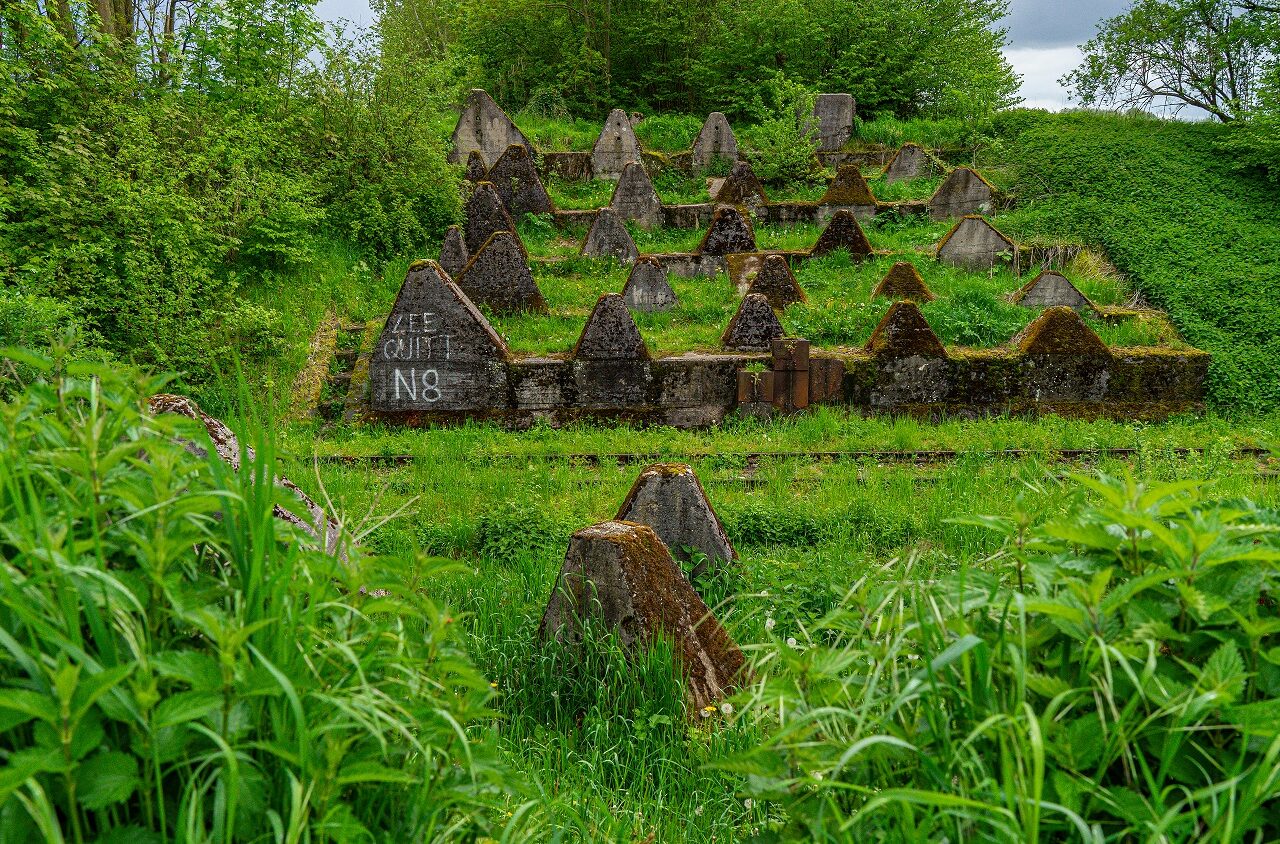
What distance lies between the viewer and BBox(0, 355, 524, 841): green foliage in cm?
136

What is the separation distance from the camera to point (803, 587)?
5004 mm

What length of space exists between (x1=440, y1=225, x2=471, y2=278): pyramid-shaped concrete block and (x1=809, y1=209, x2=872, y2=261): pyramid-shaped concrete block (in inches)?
229

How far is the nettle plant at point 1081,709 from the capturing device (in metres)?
1.48

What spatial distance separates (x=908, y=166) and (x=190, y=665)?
1943 cm

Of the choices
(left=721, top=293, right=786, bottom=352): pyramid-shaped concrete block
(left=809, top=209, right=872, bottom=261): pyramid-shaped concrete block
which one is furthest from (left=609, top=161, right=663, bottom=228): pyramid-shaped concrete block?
(left=721, top=293, right=786, bottom=352): pyramid-shaped concrete block

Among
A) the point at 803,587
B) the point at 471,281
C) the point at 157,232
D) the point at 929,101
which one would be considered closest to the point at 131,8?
the point at 157,232

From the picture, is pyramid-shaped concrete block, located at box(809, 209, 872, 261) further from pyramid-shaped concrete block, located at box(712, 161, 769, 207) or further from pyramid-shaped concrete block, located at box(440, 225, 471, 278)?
pyramid-shaped concrete block, located at box(440, 225, 471, 278)

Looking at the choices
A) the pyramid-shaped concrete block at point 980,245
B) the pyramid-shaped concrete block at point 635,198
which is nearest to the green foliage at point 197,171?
the pyramid-shaped concrete block at point 635,198

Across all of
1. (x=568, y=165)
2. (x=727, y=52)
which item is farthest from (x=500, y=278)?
(x=727, y=52)

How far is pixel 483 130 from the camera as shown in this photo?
64.7 feet

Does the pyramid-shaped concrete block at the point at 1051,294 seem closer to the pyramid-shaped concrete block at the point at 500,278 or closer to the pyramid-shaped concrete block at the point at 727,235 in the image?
the pyramid-shaped concrete block at the point at 727,235

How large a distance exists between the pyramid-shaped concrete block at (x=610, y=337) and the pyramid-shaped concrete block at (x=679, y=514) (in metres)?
4.64

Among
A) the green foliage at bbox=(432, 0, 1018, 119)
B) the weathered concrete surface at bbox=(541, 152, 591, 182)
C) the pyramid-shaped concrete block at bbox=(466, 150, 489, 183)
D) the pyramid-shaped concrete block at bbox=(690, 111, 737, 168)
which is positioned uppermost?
the green foliage at bbox=(432, 0, 1018, 119)

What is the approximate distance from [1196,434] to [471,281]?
9.34m
